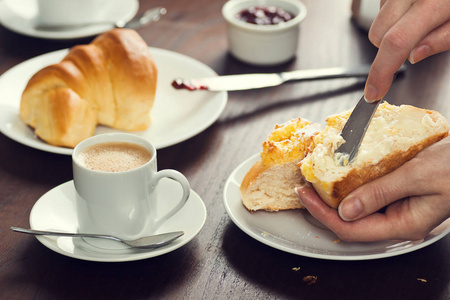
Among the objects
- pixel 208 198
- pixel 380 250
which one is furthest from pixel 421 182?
pixel 208 198

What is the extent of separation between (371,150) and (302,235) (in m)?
0.20

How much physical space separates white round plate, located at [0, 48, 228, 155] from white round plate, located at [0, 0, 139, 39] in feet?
0.47

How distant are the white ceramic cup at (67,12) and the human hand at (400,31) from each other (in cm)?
117

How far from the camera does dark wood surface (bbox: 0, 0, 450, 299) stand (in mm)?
962

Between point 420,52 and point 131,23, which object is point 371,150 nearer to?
point 420,52

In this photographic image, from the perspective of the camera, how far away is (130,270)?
38.9 inches

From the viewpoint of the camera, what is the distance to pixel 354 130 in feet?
3.31

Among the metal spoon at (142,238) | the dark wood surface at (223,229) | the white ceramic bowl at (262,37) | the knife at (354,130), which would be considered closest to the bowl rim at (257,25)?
the white ceramic bowl at (262,37)

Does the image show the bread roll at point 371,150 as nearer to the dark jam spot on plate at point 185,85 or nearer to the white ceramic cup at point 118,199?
the white ceramic cup at point 118,199

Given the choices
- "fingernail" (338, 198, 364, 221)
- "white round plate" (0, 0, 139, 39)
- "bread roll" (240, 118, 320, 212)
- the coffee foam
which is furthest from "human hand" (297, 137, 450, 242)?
"white round plate" (0, 0, 139, 39)

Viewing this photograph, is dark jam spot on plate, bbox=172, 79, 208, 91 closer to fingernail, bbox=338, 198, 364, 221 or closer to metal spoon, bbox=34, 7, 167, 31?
metal spoon, bbox=34, 7, 167, 31

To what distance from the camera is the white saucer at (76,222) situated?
962 mm

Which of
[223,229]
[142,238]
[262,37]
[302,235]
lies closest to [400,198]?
[302,235]

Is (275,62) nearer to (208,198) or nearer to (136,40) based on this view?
(136,40)
